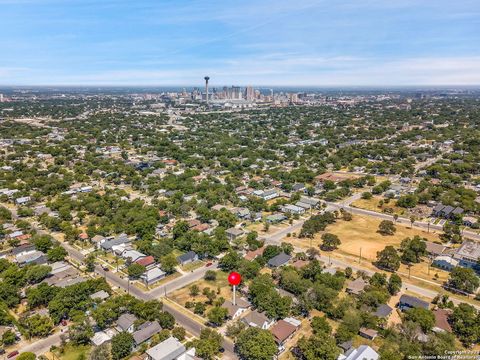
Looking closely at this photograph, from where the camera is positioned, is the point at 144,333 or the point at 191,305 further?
the point at 191,305

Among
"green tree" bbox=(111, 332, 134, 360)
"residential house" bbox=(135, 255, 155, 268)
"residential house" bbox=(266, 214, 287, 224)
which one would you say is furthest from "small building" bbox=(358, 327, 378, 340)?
"residential house" bbox=(266, 214, 287, 224)

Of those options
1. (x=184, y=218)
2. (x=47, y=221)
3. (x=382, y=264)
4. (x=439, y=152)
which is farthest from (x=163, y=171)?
(x=439, y=152)

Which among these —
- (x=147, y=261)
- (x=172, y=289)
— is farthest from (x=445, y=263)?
(x=147, y=261)

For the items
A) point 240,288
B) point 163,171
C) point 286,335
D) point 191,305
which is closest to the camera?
point 286,335

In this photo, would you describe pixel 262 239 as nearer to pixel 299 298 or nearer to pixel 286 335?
pixel 299 298

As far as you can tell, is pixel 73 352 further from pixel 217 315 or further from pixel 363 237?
pixel 363 237

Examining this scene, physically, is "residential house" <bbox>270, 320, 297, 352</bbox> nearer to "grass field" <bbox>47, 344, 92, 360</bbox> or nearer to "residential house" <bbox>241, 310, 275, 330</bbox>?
"residential house" <bbox>241, 310, 275, 330</bbox>
